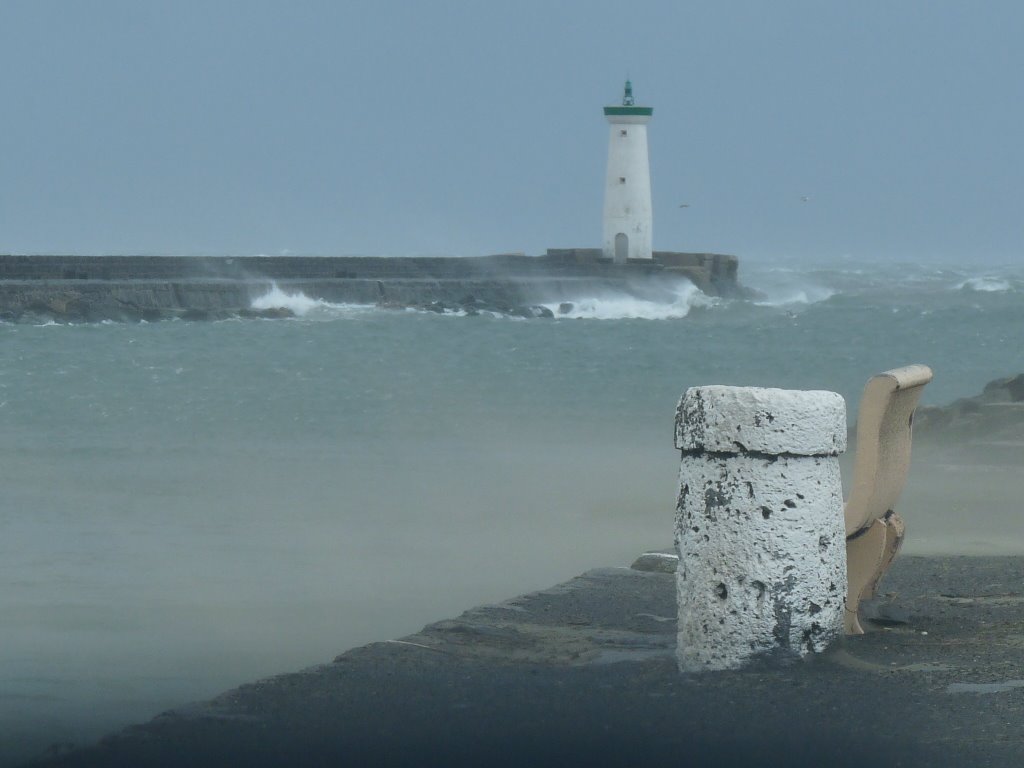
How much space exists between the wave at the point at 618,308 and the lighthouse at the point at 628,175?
59.0 inches

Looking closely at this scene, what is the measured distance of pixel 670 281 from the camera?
51844 millimetres

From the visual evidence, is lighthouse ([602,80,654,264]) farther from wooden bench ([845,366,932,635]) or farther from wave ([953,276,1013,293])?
wooden bench ([845,366,932,635])

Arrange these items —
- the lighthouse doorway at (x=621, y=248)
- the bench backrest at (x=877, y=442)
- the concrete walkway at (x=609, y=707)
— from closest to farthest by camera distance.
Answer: the concrete walkway at (x=609, y=707)
the bench backrest at (x=877, y=442)
the lighthouse doorway at (x=621, y=248)

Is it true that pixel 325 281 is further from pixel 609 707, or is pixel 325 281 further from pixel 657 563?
pixel 609 707

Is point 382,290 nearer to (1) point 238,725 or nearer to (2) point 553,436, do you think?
(2) point 553,436

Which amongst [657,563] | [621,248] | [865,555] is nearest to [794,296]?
[621,248]

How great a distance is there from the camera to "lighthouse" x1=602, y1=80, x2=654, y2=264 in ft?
162

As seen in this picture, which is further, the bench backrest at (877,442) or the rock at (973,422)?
the rock at (973,422)

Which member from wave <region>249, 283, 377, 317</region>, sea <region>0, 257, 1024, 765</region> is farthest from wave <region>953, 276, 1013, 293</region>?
wave <region>249, 283, 377, 317</region>

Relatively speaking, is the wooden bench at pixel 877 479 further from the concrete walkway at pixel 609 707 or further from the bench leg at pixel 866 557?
the concrete walkway at pixel 609 707

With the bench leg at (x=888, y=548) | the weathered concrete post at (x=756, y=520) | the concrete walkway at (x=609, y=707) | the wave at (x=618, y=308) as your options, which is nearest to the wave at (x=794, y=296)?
the wave at (x=618, y=308)

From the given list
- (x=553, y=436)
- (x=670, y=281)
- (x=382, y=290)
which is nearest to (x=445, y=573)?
(x=553, y=436)

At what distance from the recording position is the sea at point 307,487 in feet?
24.4

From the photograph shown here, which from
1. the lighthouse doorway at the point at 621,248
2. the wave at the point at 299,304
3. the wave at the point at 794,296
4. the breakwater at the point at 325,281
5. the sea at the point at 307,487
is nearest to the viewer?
the sea at the point at 307,487
